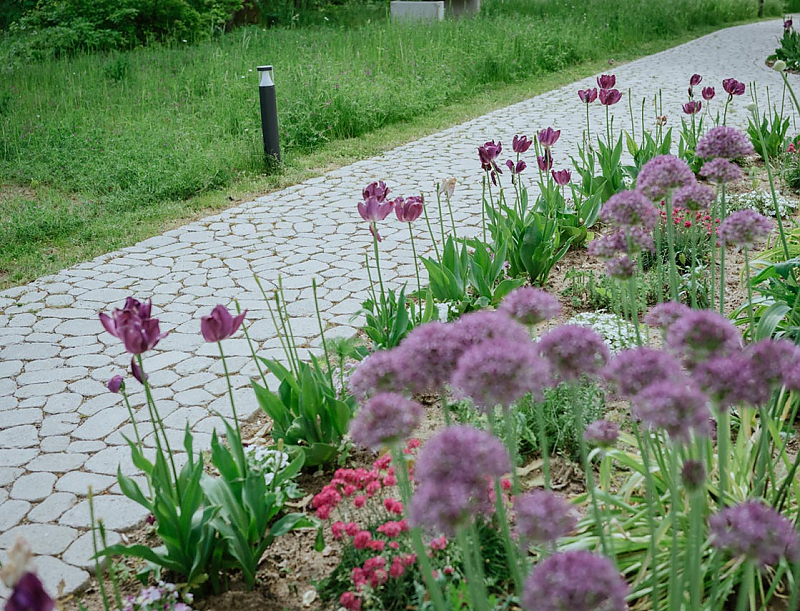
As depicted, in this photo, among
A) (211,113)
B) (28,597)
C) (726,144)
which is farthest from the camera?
(211,113)

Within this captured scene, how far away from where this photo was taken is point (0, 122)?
30.7 feet

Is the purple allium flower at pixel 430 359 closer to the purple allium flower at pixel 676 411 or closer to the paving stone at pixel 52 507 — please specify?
the purple allium flower at pixel 676 411

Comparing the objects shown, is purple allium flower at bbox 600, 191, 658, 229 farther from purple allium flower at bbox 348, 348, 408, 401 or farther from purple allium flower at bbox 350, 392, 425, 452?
purple allium flower at bbox 350, 392, 425, 452

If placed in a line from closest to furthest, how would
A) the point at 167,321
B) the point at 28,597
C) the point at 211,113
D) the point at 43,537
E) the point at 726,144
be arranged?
the point at 28,597 → the point at 726,144 → the point at 43,537 → the point at 167,321 → the point at 211,113

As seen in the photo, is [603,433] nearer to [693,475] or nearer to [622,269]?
[693,475]

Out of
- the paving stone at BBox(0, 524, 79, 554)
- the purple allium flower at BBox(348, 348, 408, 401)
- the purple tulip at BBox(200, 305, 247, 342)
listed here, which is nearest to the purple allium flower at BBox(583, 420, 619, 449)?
the purple allium flower at BBox(348, 348, 408, 401)

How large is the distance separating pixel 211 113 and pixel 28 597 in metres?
9.33

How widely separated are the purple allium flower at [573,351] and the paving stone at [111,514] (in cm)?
215

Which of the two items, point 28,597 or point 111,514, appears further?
point 111,514

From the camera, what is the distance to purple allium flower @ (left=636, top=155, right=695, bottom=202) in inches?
83.4

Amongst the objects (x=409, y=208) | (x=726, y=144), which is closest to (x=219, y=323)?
(x=409, y=208)

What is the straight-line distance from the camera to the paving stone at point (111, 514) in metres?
3.11

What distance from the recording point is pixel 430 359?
157 centimetres

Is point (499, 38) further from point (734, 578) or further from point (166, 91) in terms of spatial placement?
point (734, 578)
